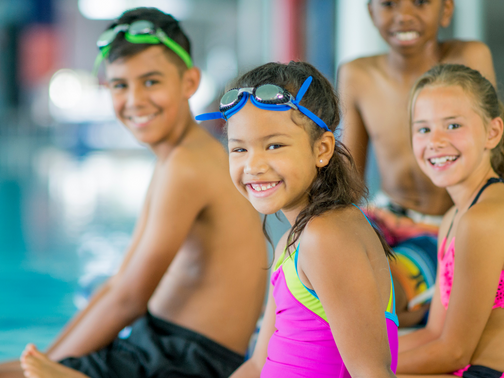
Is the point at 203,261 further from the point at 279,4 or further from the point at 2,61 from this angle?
the point at 2,61

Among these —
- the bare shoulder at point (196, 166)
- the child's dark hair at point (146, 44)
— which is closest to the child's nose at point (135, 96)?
the child's dark hair at point (146, 44)

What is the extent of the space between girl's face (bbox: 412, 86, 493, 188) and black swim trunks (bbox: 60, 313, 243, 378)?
99cm

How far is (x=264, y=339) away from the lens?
1637mm

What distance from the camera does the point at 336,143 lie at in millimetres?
1548

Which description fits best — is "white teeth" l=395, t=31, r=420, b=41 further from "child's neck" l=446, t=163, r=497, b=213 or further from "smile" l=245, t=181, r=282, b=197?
"smile" l=245, t=181, r=282, b=197

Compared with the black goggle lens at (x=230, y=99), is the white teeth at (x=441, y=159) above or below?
below

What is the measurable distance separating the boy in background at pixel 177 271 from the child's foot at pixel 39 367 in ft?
0.56

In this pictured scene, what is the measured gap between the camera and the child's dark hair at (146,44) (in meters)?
2.37

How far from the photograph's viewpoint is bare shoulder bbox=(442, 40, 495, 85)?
8.25 ft

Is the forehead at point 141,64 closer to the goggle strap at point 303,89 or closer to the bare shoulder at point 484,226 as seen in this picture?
the goggle strap at point 303,89

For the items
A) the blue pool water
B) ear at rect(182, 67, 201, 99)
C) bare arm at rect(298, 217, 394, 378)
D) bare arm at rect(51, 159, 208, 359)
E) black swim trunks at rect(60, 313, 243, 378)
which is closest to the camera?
bare arm at rect(298, 217, 394, 378)

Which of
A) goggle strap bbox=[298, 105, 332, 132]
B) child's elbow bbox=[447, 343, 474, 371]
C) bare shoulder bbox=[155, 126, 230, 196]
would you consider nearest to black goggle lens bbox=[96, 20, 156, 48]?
bare shoulder bbox=[155, 126, 230, 196]

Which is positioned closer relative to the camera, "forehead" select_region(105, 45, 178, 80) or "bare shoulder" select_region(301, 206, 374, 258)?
"bare shoulder" select_region(301, 206, 374, 258)

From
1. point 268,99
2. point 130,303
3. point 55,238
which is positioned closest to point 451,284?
point 268,99
